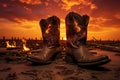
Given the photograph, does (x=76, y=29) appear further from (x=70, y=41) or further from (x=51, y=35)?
(x=51, y=35)

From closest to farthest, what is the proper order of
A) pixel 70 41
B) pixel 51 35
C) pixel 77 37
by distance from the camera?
pixel 77 37 < pixel 70 41 < pixel 51 35

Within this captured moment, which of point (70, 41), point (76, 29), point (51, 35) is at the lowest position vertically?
point (70, 41)

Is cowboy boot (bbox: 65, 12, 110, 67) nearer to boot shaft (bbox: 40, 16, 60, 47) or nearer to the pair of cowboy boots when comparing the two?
the pair of cowboy boots

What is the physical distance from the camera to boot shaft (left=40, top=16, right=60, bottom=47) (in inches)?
169

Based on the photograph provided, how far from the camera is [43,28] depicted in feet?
14.3

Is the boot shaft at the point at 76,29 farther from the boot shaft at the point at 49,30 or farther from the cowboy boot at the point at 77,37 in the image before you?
the boot shaft at the point at 49,30

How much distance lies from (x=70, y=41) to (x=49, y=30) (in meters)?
0.74

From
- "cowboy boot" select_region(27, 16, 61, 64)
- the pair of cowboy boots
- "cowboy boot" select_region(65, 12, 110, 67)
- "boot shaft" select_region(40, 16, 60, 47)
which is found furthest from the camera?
"boot shaft" select_region(40, 16, 60, 47)

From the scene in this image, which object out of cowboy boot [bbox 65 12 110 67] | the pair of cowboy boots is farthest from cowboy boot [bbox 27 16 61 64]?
cowboy boot [bbox 65 12 110 67]

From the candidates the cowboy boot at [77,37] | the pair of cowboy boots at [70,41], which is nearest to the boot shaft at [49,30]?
the pair of cowboy boots at [70,41]

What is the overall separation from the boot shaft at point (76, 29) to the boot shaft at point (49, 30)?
0.49 meters

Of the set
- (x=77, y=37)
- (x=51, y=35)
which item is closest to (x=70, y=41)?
(x=77, y=37)

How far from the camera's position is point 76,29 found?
3867 millimetres

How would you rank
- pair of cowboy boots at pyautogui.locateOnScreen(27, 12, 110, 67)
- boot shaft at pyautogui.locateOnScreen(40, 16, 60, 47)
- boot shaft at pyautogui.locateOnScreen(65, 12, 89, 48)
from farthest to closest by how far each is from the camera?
boot shaft at pyautogui.locateOnScreen(40, 16, 60, 47), boot shaft at pyautogui.locateOnScreen(65, 12, 89, 48), pair of cowboy boots at pyautogui.locateOnScreen(27, 12, 110, 67)
